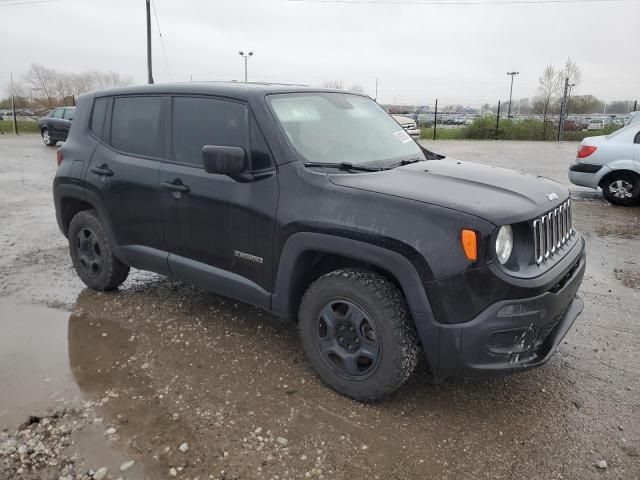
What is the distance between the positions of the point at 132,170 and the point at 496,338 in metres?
2.95

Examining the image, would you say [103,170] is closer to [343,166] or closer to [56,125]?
[343,166]

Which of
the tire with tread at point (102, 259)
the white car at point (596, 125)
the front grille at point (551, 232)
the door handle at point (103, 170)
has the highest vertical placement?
the white car at point (596, 125)

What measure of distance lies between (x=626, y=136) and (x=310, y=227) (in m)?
8.30

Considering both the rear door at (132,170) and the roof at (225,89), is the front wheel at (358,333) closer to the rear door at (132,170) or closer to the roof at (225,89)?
the roof at (225,89)

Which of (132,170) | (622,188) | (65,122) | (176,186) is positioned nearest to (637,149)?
(622,188)

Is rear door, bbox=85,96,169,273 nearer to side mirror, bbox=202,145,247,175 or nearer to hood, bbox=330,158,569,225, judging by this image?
side mirror, bbox=202,145,247,175

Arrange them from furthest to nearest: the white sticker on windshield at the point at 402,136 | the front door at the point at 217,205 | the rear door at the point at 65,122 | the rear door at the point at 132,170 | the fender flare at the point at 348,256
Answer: the rear door at the point at 65,122
the white sticker on windshield at the point at 402,136
the rear door at the point at 132,170
the front door at the point at 217,205
the fender flare at the point at 348,256

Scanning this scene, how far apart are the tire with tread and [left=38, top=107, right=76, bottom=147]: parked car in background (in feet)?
56.2

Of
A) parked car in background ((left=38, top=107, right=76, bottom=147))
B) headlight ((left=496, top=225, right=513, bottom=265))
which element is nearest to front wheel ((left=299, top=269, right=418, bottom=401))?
headlight ((left=496, top=225, right=513, bottom=265))

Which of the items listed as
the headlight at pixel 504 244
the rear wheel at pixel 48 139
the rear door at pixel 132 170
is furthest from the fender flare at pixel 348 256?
the rear wheel at pixel 48 139

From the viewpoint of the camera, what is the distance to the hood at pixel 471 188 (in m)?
2.78

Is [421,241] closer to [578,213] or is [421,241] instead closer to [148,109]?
[148,109]

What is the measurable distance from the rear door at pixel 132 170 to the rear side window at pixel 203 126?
19 cm

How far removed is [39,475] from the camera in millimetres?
2535
